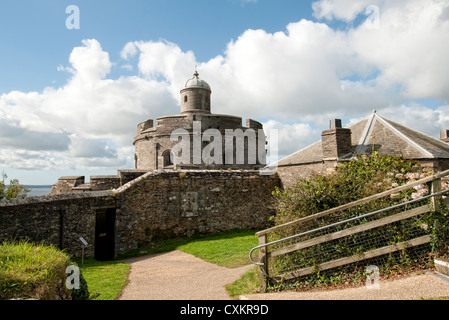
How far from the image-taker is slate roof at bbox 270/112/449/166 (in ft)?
38.6

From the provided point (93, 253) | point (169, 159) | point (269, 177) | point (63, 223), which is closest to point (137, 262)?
point (93, 253)

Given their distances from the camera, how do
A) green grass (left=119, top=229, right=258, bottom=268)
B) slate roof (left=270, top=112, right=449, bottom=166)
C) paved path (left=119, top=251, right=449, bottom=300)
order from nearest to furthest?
1. paved path (left=119, top=251, right=449, bottom=300)
2. green grass (left=119, top=229, right=258, bottom=268)
3. slate roof (left=270, top=112, right=449, bottom=166)

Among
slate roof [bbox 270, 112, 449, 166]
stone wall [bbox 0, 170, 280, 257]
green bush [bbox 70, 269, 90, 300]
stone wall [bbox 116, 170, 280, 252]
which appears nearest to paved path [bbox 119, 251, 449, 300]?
green bush [bbox 70, 269, 90, 300]

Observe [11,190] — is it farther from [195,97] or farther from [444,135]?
[444,135]

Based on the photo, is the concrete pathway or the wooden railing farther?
the concrete pathway

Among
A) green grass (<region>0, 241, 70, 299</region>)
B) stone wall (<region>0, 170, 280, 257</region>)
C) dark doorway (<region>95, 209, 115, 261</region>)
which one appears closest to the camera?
green grass (<region>0, 241, 70, 299</region>)

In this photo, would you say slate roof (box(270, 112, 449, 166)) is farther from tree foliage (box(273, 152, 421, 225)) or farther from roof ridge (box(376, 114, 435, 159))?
tree foliage (box(273, 152, 421, 225))

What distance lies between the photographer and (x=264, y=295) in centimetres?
590

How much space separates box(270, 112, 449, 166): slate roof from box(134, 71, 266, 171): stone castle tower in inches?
390

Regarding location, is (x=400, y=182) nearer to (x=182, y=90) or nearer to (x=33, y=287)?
(x=33, y=287)

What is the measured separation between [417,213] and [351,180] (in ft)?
6.78

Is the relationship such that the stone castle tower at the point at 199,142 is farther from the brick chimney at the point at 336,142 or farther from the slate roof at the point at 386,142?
the brick chimney at the point at 336,142

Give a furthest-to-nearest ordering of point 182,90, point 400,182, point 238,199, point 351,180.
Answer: point 182,90
point 238,199
point 351,180
point 400,182

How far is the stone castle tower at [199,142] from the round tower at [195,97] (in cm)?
354
